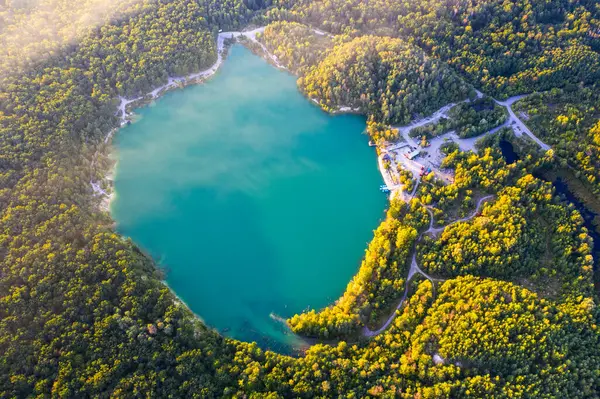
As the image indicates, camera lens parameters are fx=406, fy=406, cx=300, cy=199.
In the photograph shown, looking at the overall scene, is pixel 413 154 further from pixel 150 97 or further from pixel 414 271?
pixel 150 97

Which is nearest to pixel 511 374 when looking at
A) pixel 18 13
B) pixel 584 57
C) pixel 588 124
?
pixel 588 124

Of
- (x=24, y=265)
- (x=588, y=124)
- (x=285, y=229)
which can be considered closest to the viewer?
(x=24, y=265)

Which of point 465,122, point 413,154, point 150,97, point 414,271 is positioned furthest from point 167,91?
point 414,271

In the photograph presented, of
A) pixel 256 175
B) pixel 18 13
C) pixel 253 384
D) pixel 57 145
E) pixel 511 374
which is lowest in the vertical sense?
pixel 511 374

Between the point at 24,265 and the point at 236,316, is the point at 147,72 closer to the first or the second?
the point at 24,265

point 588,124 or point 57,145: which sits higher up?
point 57,145

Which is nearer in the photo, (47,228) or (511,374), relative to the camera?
(511,374)
